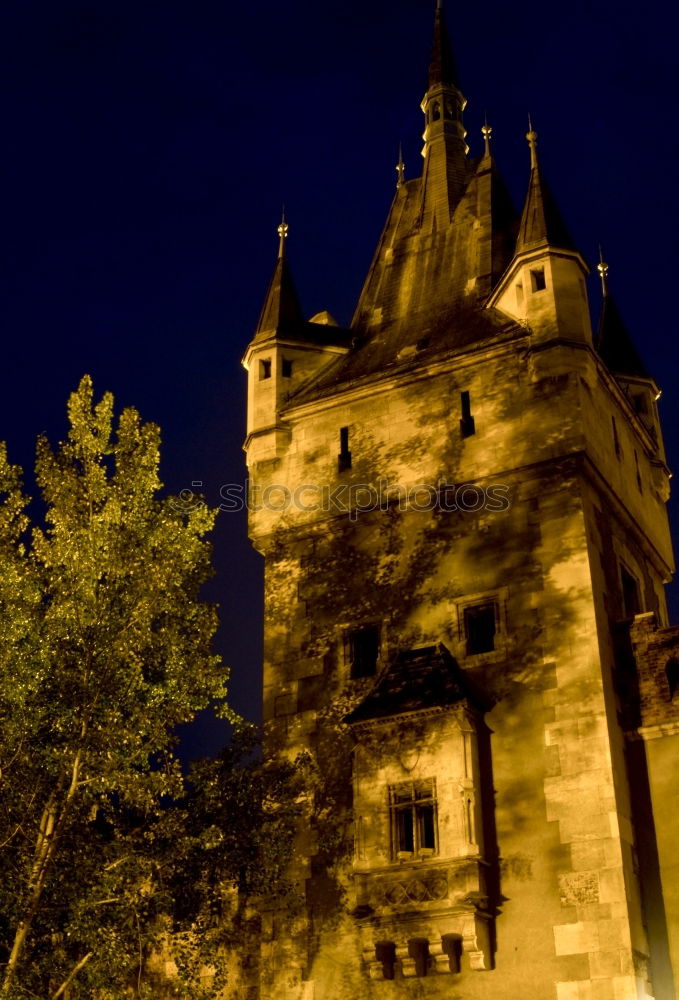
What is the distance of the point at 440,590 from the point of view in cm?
2739

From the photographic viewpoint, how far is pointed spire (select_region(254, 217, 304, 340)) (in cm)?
3297

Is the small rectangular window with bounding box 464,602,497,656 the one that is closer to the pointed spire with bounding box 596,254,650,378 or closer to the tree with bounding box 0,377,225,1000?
the tree with bounding box 0,377,225,1000

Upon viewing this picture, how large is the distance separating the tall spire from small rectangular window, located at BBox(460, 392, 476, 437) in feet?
23.3

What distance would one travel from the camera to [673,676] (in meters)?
25.5

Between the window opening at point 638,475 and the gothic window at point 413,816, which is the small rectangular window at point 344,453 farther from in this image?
the gothic window at point 413,816

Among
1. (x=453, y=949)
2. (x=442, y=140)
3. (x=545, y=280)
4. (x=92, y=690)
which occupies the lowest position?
(x=453, y=949)

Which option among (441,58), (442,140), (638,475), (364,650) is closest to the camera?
(364,650)

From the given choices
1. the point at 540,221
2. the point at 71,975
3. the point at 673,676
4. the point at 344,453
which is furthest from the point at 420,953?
the point at 540,221

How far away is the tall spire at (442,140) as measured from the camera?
3494 cm

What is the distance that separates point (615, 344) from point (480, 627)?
11.7 m

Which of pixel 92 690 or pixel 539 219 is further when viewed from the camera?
pixel 539 219

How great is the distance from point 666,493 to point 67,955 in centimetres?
1816

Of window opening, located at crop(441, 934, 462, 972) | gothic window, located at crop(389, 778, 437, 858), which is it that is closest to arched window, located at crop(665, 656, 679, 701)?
gothic window, located at crop(389, 778, 437, 858)

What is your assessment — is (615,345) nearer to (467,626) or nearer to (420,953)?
(467,626)
